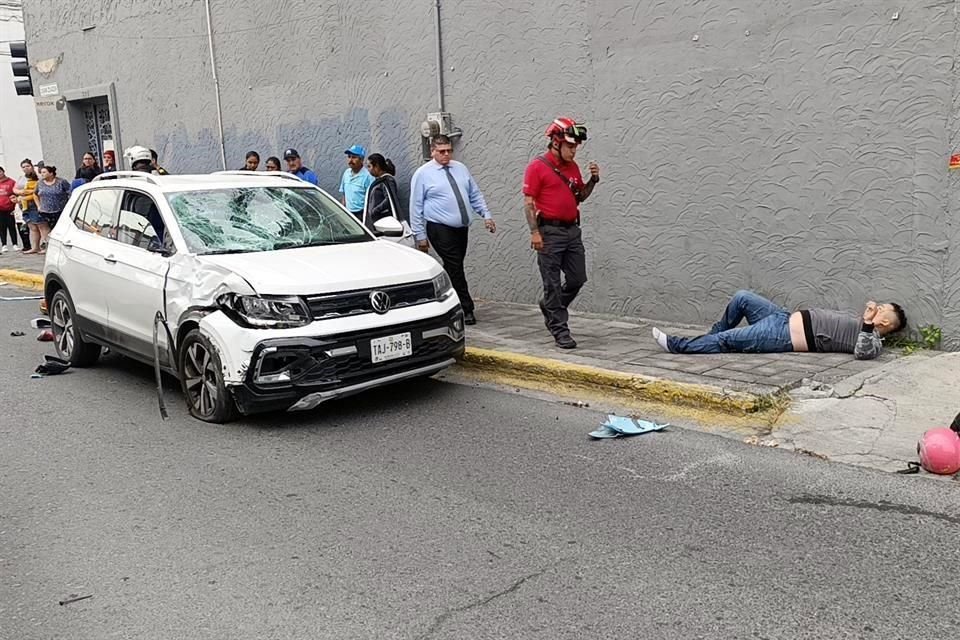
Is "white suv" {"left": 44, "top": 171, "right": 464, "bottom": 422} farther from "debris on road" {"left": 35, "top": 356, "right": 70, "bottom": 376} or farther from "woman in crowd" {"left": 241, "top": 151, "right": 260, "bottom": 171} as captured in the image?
"woman in crowd" {"left": 241, "top": 151, "right": 260, "bottom": 171}

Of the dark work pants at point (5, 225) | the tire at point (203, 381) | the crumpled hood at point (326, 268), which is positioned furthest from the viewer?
the dark work pants at point (5, 225)

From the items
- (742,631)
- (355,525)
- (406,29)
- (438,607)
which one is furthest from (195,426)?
(406,29)

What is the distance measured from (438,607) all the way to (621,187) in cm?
605

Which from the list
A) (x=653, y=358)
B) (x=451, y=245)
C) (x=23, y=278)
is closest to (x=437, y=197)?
(x=451, y=245)

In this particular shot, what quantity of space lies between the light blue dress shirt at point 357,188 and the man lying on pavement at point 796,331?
507 centimetres

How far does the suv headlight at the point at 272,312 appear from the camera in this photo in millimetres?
5738

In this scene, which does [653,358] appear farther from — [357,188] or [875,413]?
[357,188]

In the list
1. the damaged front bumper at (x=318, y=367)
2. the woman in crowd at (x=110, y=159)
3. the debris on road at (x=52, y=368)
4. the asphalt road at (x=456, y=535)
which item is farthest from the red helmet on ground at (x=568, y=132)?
the woman in crowd at (x=110, y=159)

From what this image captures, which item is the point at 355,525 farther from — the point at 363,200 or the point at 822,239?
the point at 363,200

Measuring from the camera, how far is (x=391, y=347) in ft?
19.9

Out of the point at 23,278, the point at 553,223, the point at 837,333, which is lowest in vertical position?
the point at 23,278

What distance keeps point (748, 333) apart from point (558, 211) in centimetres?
183

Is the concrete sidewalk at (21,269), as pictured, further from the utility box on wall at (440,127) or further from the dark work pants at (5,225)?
the utility box on wall at (440,127)

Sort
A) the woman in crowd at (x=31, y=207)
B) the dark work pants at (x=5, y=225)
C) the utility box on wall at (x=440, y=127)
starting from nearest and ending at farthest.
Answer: the utility box on wall at (x=440, y=127) < the woman in crowd at (x=31, y=207) < the dark work pants at (x=5, y=225)
